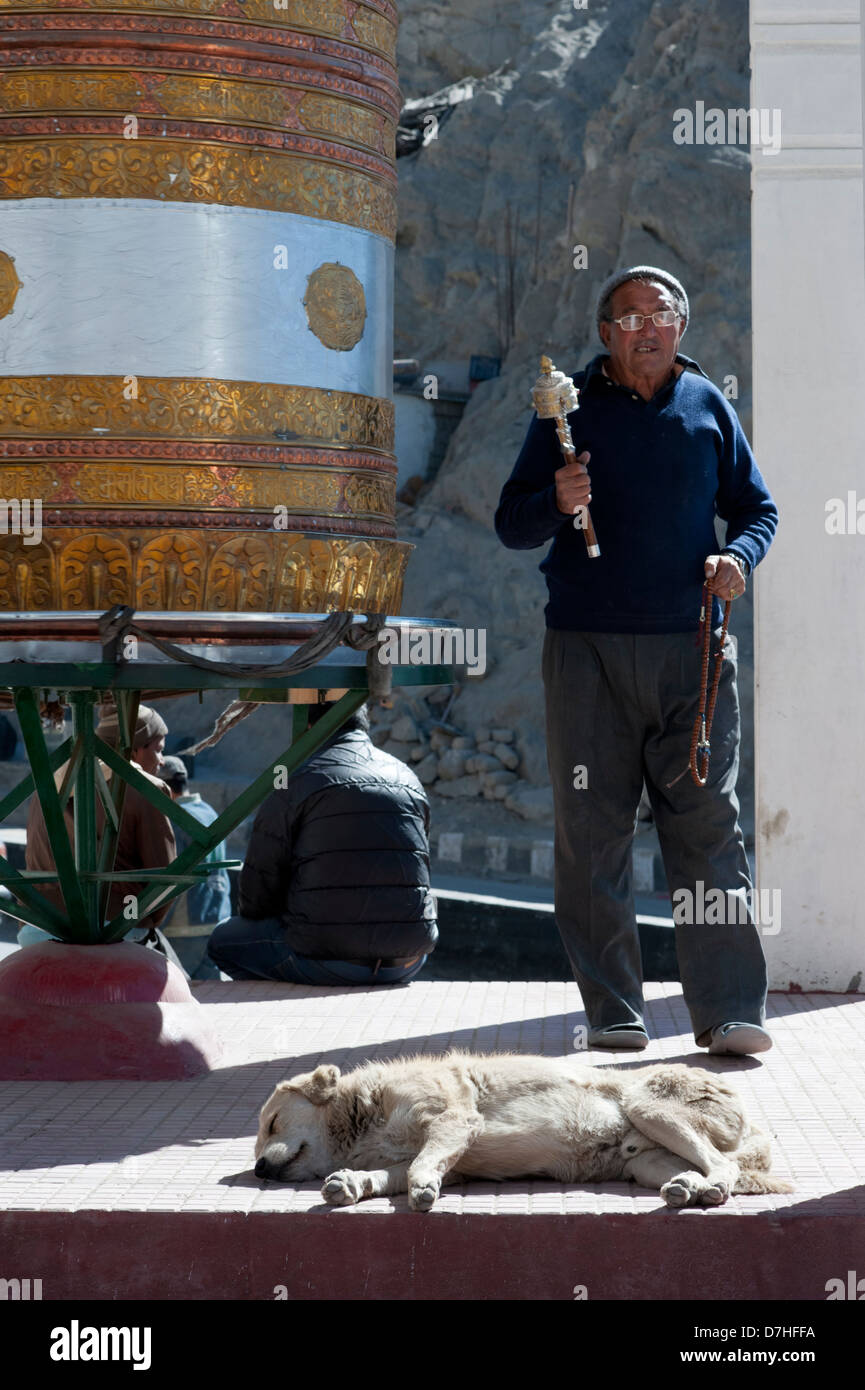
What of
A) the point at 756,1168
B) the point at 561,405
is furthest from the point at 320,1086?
the point at 561,405

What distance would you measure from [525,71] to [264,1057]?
106ft

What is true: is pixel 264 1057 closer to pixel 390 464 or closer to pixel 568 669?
pixel 568 669

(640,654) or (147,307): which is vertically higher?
(147,307)

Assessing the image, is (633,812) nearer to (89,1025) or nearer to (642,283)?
(642,283)

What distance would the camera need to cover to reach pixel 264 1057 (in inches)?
188

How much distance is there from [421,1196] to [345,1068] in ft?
4.33

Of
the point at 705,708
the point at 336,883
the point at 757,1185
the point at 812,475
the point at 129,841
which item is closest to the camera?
the point at 757,1185

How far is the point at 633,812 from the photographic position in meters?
4.85

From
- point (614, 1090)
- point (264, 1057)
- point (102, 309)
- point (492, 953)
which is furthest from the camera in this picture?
point (492, 953)

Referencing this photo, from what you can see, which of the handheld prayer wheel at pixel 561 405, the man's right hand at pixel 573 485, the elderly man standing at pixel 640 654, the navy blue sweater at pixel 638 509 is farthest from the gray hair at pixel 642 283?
the man's right hand at pixel 573 485

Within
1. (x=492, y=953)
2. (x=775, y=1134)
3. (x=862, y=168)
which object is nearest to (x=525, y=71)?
(x=492, y=953)

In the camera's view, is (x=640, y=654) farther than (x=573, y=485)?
Yes

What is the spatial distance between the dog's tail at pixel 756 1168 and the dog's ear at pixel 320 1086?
82cm

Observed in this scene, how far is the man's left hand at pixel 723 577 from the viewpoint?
453 centimetres
